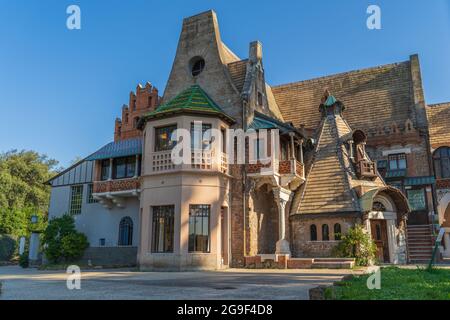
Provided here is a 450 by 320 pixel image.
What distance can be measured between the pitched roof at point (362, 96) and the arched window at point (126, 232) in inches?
619

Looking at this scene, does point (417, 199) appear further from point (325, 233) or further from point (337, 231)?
point (325, 233)

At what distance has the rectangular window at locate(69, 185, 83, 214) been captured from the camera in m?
29.0

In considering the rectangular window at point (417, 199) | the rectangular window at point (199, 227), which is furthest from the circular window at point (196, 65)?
the rectangular window at point (417, 199)

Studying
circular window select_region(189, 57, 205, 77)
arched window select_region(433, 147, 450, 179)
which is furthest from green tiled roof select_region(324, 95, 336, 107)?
circular window select_region(189, 57, 205, 77)

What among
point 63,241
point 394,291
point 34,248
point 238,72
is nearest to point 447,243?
point 238,72

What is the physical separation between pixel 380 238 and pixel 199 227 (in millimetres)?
11267

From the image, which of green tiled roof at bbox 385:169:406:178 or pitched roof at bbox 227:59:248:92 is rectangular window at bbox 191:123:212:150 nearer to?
pitched roof at bbox 227:59:248:92

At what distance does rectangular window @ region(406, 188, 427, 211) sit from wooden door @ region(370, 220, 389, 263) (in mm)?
6538

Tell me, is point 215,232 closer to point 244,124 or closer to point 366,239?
point 244,124

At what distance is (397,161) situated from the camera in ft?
97.2

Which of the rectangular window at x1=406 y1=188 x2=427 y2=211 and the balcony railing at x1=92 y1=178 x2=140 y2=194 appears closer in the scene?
the balcony railing at x1=92 y1=178 x2=140 y2=194

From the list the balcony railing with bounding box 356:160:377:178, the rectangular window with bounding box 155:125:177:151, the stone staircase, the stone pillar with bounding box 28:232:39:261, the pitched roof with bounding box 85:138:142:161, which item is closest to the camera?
the rectangular window with bounding box 155:125:177:151

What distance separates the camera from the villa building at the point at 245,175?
67.4ft
